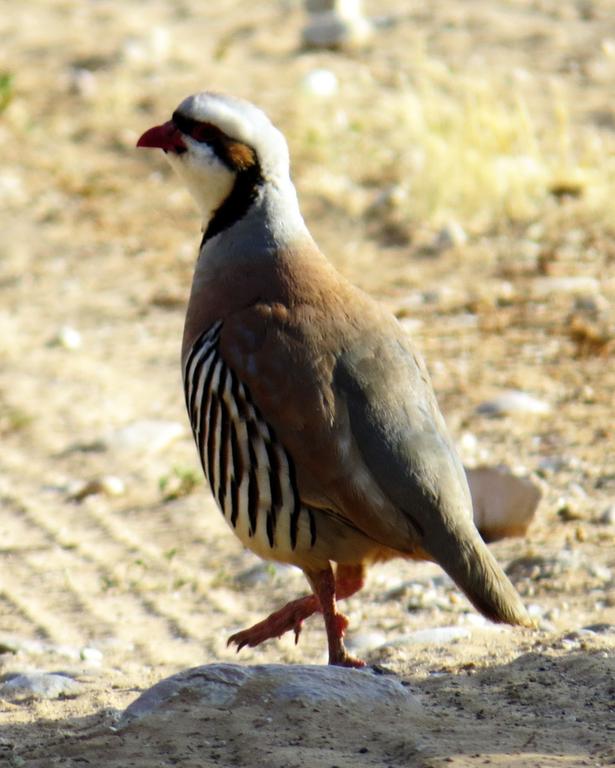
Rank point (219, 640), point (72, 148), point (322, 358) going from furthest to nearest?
point (72, 148) → point (219, 640) → point (322, 358)

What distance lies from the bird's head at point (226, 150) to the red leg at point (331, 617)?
1.18 m

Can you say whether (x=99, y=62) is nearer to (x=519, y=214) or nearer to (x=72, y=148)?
(x=72, y=148)

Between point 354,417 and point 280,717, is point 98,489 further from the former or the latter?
point 280,717

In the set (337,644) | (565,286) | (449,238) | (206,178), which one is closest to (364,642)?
(337,644)

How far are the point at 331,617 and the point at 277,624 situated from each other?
24cm

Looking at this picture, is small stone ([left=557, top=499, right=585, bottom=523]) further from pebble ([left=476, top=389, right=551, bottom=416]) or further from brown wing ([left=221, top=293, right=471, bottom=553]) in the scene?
brown wing ([left=221, top=293, right=471, bottom=553])

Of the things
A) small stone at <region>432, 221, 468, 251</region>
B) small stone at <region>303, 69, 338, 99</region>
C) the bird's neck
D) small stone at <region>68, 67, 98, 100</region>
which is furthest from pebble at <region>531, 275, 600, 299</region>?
small stone at <region>68, 67, 98, 100</region>

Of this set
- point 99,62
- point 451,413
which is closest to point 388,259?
point 451,413

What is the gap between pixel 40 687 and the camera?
14.3 feet

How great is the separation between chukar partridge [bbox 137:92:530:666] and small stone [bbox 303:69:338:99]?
248 inches

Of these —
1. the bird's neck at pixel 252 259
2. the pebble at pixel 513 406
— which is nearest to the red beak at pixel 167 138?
the bird's neck at pixel 252 259

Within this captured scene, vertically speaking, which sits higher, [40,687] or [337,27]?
[337,27]

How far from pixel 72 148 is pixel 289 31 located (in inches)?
104

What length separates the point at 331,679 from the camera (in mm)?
3748
